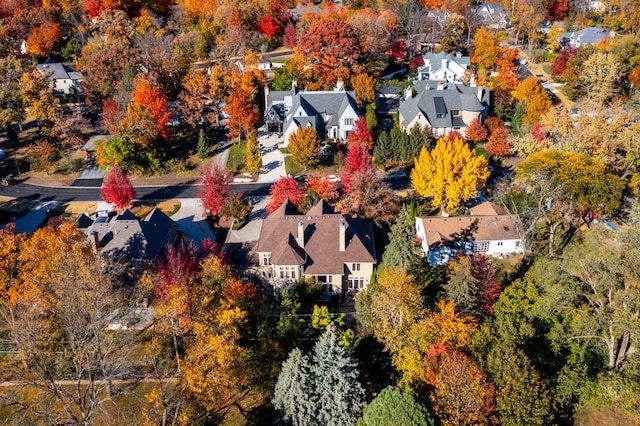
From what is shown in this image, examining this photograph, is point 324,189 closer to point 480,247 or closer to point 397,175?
point 397,175

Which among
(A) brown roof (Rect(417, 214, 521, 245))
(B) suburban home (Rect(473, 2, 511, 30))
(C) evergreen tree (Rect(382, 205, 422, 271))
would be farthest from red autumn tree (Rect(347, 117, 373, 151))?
(B) suburban home (Rect(473, 2, 511, 30))

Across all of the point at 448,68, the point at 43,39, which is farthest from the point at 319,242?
the point at 43,39

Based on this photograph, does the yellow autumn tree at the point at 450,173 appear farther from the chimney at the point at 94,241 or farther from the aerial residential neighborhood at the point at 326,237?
the chimney at the point at 94,241

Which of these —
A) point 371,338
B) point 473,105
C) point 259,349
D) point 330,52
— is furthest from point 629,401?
point 330,52

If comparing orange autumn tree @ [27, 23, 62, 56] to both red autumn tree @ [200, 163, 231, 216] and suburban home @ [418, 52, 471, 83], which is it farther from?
suburban home @ [418, 52, 471, 83]

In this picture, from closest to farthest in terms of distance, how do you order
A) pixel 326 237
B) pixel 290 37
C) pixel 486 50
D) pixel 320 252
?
pixel 320 252 < pixel 326 237 < pixel 486 50 < pixel 290 37
